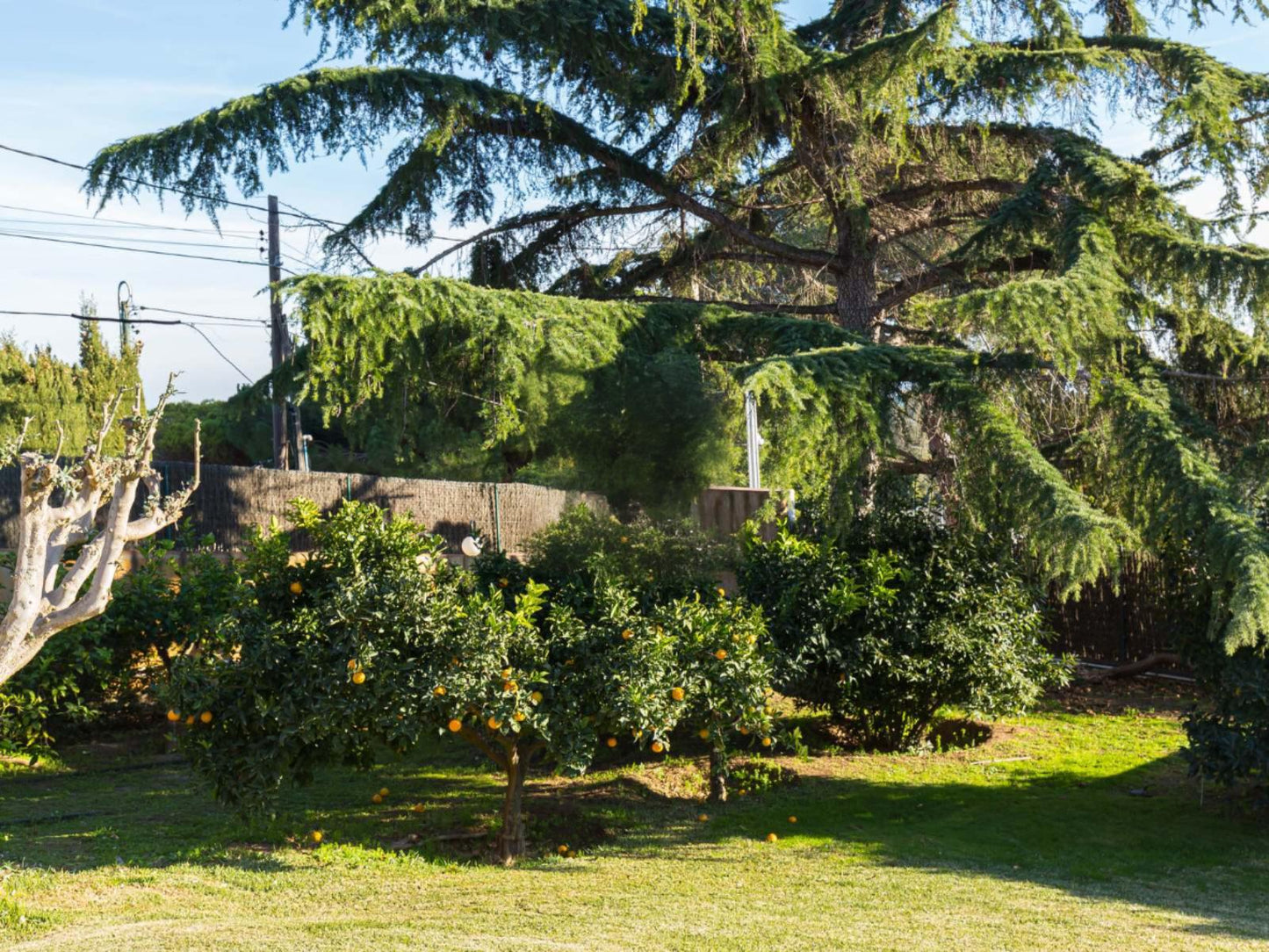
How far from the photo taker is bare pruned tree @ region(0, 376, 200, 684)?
273 inches

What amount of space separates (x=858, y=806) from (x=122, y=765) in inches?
261

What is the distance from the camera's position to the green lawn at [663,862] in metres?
6.23

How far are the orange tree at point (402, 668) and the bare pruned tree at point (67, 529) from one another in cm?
85

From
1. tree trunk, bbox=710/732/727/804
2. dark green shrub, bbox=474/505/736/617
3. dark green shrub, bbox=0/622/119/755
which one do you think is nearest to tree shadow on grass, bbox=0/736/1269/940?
tree trunk, bbox=710/732/727/804

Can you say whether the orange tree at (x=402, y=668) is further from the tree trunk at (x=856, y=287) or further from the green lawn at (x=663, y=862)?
the tree trunk at (x=856, y=287)

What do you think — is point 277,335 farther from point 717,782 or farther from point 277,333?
point 717,782

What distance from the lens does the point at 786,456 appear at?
8547mm

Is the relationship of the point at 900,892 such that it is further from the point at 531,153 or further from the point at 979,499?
the point at 531,153

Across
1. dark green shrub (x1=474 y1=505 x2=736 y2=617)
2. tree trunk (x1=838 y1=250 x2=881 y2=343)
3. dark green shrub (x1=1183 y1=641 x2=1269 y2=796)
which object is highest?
tree trunk (x1=838 y1=250 x2=881 y2=343)

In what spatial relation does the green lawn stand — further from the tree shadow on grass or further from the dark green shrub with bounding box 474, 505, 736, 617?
the dark green shrub with bounding box 474, 505, 736, 617

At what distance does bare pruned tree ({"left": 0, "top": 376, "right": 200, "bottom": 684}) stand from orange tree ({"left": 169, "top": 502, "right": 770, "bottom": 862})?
854mm

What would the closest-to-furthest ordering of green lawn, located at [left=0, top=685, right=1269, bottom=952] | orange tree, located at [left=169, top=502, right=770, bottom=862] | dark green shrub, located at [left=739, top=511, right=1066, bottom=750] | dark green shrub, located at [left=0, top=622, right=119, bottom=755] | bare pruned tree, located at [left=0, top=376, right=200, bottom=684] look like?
1. green lawn, located at [left=0, top=685, right=1269, bottom=952]
2. bare pruned tree, located at [left=0, top=376, right=200, bottom=684]
3. orange tree, located at [left=169, top=502, right=770, bottom=862]
4. dark green shrub, located at [left=739, top=511, right=1066, bottom=750]
5. dark green shrub, located at [left=0, top=622, right=119, bottom=755]

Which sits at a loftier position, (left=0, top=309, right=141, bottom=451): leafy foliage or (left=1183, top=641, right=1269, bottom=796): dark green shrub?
(left=0, top=309, right=141, bottom=451): leafy foliage

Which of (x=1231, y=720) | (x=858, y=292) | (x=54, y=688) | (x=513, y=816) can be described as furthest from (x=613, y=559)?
(x=858, y=292)
